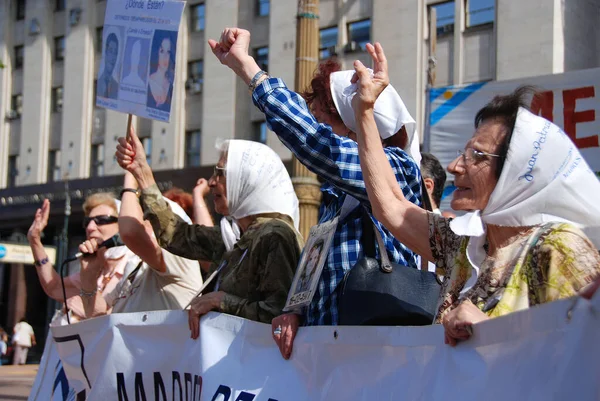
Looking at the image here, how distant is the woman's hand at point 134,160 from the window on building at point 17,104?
102ft

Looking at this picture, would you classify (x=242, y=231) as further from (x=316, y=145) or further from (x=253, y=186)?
(x=316, y=145)

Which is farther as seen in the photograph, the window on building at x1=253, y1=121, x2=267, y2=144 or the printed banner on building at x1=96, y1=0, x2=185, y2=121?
the window on building at x1=253, y1=121, x2=267, y2=144

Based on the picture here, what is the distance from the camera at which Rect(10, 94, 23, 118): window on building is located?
3478 cm

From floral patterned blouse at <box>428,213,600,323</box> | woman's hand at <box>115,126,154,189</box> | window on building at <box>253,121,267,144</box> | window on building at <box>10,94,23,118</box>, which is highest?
window on building at <box>10,94,23,118</box>

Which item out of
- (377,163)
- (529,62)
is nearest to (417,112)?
(529,62)

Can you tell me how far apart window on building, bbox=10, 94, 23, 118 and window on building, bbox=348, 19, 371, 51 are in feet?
47.6

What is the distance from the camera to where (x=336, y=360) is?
3102 mm

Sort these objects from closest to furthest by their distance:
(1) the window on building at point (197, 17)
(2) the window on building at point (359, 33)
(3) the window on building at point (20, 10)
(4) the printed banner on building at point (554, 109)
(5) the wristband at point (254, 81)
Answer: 1. (5) the wristband at point (254, 81)
2. (4) the printed banner on building at point (554, 109)
3. (2) the window on building at point (359, 33)
4. (1) the window on building at point (197, 17)
5. (3) the window on building at point (20, 10)

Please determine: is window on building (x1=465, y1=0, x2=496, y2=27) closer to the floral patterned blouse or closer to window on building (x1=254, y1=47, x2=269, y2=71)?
window on building (x1=254, y1=47, x2=269, y2=71)

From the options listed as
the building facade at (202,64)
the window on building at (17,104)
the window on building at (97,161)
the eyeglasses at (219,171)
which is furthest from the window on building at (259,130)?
the eyeglasses at (219,171)

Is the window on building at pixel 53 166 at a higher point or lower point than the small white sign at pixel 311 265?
higher

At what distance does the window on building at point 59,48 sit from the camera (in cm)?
3366

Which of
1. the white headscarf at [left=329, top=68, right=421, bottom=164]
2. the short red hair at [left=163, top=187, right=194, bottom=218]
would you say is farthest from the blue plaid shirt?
the short red hair at [left=163, top=187, right=194, bottom=218]

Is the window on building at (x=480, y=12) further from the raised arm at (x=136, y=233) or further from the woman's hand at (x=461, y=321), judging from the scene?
the woman's hand at (x=461, y=321)
